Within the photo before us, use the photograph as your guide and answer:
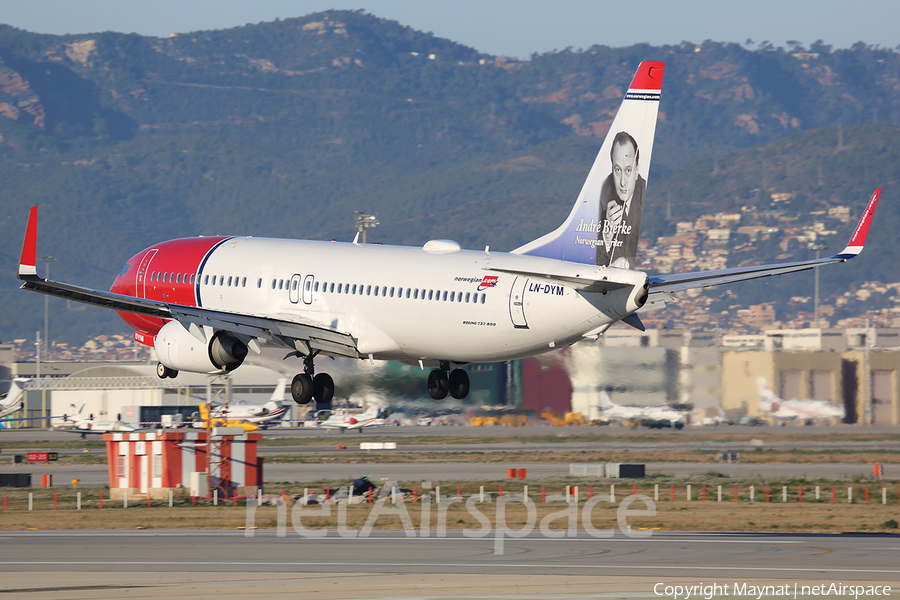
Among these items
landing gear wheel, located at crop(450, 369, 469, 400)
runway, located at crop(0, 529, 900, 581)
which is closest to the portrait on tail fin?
landing gear wheel, located at crop(450, 369, 469, 400)

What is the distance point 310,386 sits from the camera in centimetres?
4953

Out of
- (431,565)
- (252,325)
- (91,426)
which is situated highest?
(252,325)

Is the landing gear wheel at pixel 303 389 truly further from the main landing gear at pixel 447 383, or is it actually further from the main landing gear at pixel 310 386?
the main landing gear at pixel 447 383

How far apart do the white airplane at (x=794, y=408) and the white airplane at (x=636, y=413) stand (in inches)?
324

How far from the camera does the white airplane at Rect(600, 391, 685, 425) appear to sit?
9962 cm

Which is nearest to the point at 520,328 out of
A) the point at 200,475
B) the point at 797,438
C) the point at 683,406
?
the point at 200,475

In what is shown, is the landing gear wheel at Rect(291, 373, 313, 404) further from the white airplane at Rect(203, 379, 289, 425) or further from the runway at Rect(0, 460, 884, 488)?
the white airplane at Rect(203, 379, 289, 425)

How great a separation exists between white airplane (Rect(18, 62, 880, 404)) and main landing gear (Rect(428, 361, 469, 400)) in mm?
51

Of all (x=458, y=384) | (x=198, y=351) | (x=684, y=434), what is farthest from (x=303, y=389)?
(x=684, y=434)

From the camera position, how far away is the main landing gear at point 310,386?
4947cm

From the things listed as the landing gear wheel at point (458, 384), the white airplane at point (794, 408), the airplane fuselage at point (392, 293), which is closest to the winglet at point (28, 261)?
the airplane fuselage at point (392, 293)

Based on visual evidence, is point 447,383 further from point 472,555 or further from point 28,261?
point 28,261

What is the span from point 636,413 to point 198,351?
60.1 meters

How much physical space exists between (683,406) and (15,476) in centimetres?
5017
